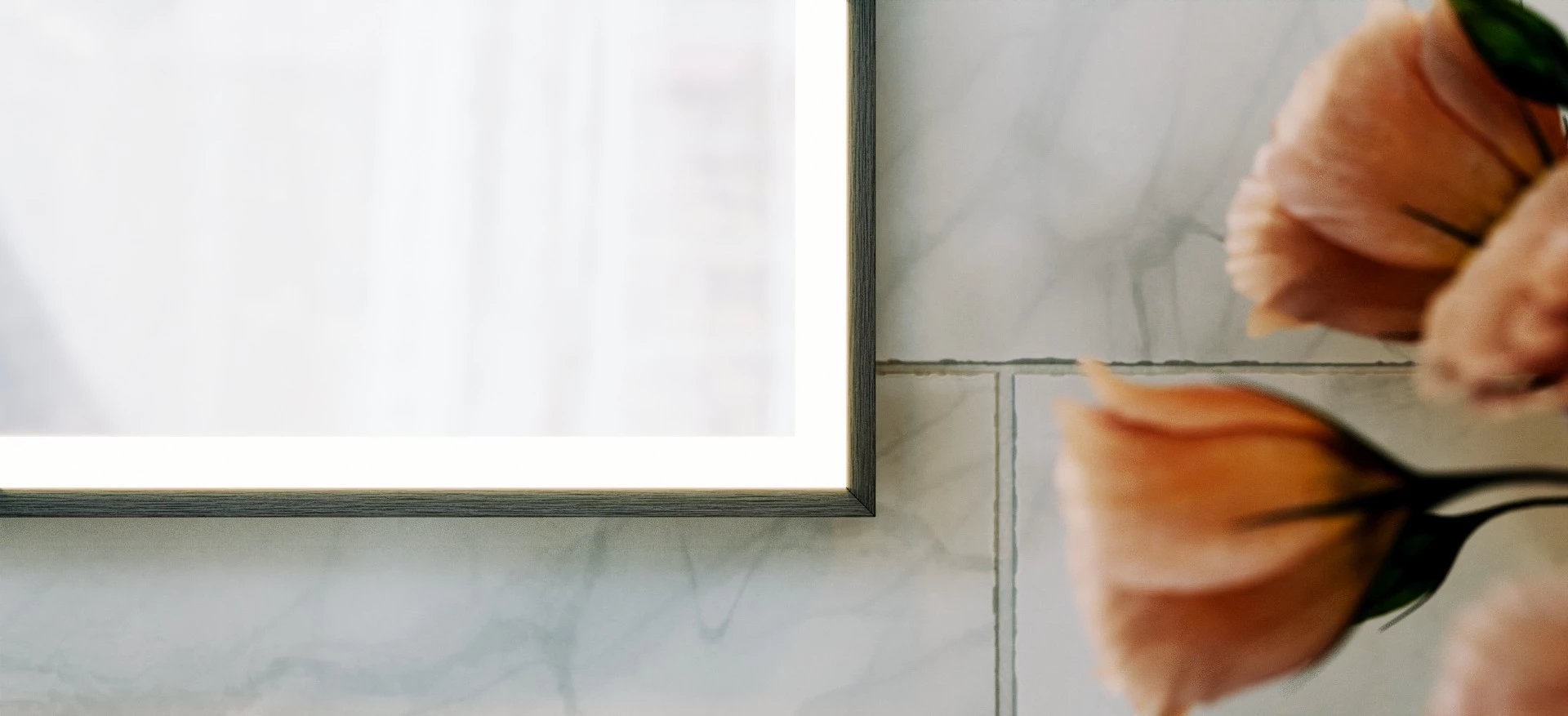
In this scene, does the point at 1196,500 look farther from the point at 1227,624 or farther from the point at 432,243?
the point at 432,243

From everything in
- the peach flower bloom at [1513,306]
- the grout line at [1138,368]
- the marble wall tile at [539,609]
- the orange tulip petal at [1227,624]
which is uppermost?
the peach flower bloom at [1513,306]

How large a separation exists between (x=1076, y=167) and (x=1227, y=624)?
0.93ft

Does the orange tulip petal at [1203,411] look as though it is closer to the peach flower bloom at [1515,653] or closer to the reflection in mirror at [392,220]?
the peach flower bloom at [1515,653]

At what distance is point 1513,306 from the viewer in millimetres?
209

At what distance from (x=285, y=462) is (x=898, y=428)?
1.03ft

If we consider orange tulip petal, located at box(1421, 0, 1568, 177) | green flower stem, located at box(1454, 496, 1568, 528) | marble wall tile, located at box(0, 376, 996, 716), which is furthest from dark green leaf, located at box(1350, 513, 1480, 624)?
marble wall tile, located at box(0, 376, 996, 716)

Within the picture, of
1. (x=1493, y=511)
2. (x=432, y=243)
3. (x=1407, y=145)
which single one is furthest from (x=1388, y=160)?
(x=432, y=243)

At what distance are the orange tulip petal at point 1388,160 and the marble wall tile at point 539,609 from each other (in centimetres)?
21

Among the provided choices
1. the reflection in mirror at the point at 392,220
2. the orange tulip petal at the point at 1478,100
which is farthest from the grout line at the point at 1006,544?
the orange tulip petal at the point at 1478,100

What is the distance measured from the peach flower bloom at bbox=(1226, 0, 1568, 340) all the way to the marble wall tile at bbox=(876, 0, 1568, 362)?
0.17 meters

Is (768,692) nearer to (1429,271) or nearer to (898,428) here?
(898,428)

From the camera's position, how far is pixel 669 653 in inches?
18.3

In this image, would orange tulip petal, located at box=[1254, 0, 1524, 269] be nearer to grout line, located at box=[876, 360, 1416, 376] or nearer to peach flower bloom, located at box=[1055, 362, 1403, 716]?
peach flower bloom, located at box=[1055, 362, 1403, 716]

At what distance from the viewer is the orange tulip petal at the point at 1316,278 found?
0.31m
